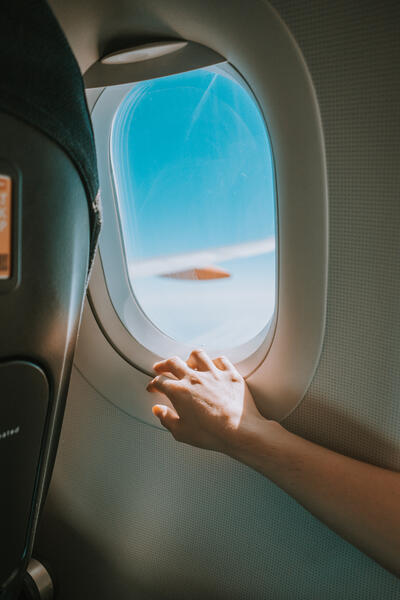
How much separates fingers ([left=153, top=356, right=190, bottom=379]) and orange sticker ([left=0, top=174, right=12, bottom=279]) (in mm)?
606

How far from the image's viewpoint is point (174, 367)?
1175mm

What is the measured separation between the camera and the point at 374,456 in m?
0.96

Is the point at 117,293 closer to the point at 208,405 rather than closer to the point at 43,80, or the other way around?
the point at 208,405

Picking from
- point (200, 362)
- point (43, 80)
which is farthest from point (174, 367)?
point (43, 80)

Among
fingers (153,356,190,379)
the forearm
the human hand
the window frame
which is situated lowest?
the forearm

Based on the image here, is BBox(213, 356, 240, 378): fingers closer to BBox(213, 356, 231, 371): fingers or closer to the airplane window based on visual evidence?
BBox(213, 356, 231, 371): fingers

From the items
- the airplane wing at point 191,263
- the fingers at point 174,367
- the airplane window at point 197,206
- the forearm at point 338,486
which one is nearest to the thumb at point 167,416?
the fingers at point 174,367

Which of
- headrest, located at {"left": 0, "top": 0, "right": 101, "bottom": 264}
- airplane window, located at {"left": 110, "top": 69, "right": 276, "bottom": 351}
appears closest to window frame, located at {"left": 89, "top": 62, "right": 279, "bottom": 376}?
airplane window, located at {"left": 110, "top": 69, "right": 276, "bottom": 351}

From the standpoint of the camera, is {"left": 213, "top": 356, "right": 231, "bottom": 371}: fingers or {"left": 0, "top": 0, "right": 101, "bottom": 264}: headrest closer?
{"left": 0, "top": 0, "right": 101, "bottom": 264}: headrest

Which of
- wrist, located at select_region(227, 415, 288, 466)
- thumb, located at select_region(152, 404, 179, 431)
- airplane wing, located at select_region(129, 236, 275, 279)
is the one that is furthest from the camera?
airplane wing, located at select_region(129, 236, 275, 279)

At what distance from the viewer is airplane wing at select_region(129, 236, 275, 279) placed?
59.9 inches

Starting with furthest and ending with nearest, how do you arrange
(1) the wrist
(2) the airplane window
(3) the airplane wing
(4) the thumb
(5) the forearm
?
(3) the airplane wing
(2) the airplane window
(4) the thumb
(1) the wrist
(5) the forearm

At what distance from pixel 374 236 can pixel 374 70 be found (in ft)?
1.06

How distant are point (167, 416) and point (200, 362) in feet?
0.59
